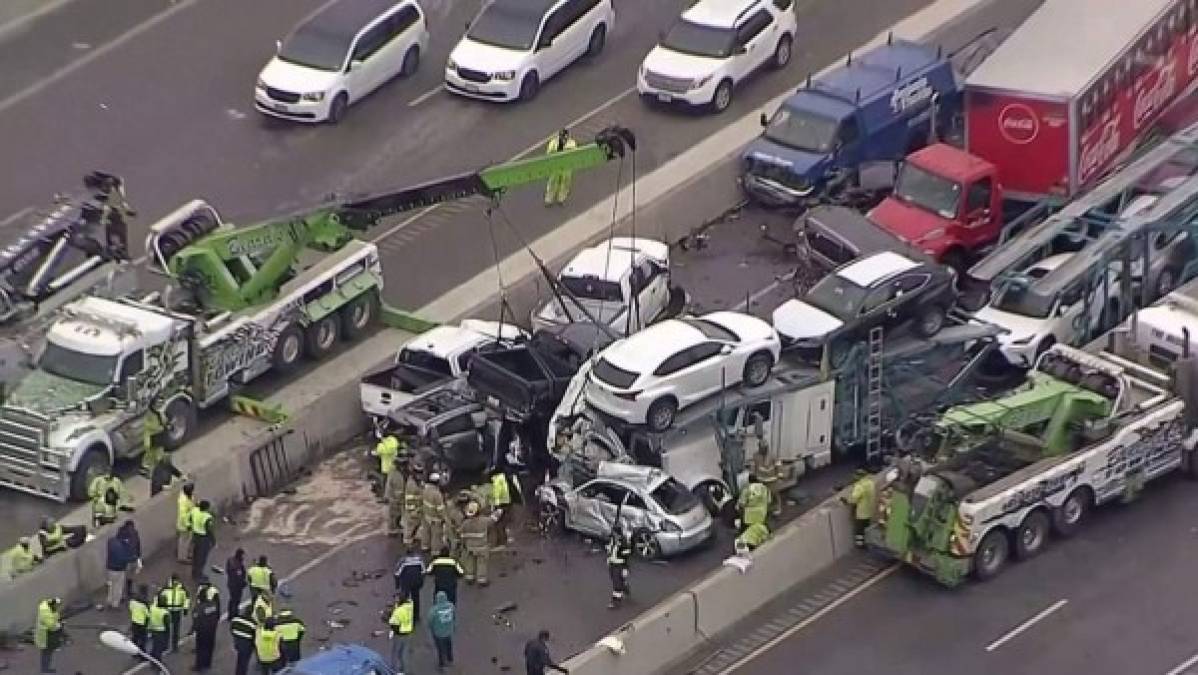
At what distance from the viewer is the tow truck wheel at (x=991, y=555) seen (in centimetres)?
4641

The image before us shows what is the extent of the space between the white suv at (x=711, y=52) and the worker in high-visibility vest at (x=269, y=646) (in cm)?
1699

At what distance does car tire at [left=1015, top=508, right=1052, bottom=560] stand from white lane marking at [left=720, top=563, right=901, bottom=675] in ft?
5.30

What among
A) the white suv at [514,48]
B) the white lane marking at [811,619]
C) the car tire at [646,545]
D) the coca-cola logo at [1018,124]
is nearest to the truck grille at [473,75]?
the white suv at [514,48]

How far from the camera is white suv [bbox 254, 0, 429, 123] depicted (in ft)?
193

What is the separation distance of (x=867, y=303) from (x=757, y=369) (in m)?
2.19

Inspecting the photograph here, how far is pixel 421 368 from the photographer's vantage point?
5062 cm

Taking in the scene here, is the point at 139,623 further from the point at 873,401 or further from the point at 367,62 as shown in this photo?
the point at 367,62

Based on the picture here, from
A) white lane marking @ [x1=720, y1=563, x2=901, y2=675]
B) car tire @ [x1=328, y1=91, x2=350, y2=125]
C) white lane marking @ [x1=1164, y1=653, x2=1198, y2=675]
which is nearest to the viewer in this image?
white lane marking @ [x1=1164, y1=653, x2=1198, y2=675]

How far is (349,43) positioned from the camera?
5891 cm

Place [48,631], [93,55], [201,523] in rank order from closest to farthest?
[48,631]
[201,523]
[93,55]

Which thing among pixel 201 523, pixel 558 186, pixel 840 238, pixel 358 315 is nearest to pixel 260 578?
pixel 201 523

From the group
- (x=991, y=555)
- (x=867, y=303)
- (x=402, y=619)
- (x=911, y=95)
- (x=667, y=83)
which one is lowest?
(x=991, y=555)

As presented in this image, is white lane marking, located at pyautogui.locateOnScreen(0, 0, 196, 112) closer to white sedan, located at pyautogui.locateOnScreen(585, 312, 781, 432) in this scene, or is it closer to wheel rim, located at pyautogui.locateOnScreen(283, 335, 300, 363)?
wheel rim, located at pyautogui.locateOnScreen(283, 335, 300, 363)

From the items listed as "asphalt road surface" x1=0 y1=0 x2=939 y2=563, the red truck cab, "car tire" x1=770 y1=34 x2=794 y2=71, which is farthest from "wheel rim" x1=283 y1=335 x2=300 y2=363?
"car tire" x1=770 y1=34 x2=794 y2=71
